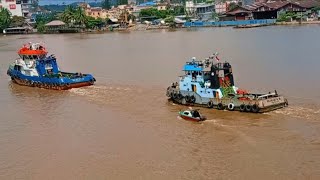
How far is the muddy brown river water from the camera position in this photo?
15.7m

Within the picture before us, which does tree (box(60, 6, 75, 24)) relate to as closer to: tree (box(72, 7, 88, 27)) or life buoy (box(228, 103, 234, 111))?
tree (box(72, 7, 88, 27))

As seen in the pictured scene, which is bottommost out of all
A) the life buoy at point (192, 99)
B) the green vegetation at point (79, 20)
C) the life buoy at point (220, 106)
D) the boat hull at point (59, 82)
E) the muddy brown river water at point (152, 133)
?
the muddy brown river water at point (152, 133)

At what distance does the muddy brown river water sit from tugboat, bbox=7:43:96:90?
25.3 inches

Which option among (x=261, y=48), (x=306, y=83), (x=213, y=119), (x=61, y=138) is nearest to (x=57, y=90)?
(x=61, y=138)

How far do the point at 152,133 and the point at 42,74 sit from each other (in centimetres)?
1453

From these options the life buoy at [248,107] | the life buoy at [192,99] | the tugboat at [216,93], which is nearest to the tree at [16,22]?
the tugboat at [216,93]

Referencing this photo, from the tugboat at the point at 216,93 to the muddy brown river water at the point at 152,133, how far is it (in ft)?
1.54

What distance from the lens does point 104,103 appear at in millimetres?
25609

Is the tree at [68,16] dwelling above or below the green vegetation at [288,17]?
above

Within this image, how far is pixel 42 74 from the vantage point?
31812mm

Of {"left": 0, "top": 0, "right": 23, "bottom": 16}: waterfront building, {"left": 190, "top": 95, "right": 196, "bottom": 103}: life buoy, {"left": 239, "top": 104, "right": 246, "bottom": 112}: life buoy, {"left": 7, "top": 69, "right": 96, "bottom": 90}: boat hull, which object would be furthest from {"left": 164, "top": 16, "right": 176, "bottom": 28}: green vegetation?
{"left": 239, "top": 104, "right": 246, "bottom": 112}: life buoy

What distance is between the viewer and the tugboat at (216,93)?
69.6ft

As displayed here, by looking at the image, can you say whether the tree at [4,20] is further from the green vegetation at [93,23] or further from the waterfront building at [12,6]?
the waterfront building at [12,6]

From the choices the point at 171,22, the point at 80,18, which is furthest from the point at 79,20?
the point at 171,22
